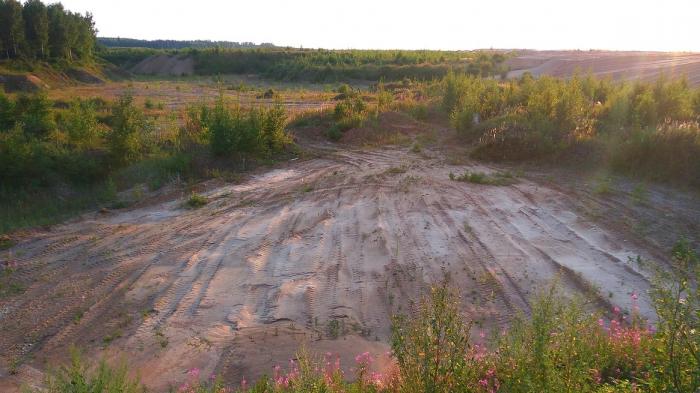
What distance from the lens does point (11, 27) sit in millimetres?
41656

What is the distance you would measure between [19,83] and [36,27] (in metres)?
14.9

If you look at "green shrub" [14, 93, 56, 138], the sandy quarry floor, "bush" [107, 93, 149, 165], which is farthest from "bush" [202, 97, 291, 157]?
"green shrub" [14, 93, 56, 138]

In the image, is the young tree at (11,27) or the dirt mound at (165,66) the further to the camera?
the dirt mound at (165,66)

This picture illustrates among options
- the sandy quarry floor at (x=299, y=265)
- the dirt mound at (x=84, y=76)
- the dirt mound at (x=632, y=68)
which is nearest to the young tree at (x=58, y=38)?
the dirt mound at (x=84, y=76)

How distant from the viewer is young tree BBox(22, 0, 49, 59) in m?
44.2

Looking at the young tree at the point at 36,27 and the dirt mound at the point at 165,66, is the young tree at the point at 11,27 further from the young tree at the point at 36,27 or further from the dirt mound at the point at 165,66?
the dirt mound at the point at 165,66

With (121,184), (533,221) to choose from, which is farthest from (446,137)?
(121,184)

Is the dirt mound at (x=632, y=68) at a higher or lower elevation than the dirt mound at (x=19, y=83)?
higher

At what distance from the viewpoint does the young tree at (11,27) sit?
41750 mm

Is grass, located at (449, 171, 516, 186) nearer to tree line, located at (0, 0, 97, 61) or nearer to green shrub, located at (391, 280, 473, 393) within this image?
green shrub, located at (391, 280, 473, 393)

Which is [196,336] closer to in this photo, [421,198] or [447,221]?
[447,221]

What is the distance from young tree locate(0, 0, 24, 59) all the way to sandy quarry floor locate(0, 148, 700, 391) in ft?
137

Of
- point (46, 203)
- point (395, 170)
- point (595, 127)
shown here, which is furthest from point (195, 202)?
point (595, 127)

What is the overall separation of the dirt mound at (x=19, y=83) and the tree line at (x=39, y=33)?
10.2 meters
